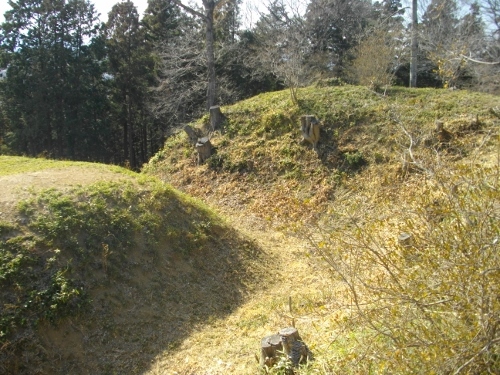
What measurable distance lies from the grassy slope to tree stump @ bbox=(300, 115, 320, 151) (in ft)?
14.2

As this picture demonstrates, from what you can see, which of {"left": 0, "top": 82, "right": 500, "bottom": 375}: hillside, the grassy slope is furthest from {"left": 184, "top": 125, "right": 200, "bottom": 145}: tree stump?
the grassy slope

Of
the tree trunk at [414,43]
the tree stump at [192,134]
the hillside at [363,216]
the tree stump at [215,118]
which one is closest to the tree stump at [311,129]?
the hillside at [363,216]

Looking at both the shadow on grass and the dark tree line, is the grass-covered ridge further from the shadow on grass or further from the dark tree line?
the dark tree line

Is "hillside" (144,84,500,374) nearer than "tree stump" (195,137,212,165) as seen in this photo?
Yes

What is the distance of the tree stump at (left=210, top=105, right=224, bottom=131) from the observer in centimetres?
1387

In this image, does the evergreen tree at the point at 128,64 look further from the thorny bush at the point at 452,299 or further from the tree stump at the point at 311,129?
Answer: the thorny bush at the point at 452,299

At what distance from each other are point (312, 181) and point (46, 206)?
6584 mm

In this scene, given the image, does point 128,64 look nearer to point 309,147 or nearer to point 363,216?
point 309,147

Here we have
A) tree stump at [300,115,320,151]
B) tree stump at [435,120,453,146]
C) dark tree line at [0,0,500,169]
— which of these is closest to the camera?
tree stump at [435,120,453,146]

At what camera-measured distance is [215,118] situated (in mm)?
13906

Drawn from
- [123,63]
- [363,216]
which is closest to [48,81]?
[123,63]

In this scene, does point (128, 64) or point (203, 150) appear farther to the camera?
point (128, 64)

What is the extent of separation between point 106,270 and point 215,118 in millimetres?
8500

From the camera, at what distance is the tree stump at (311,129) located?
11594 mm
